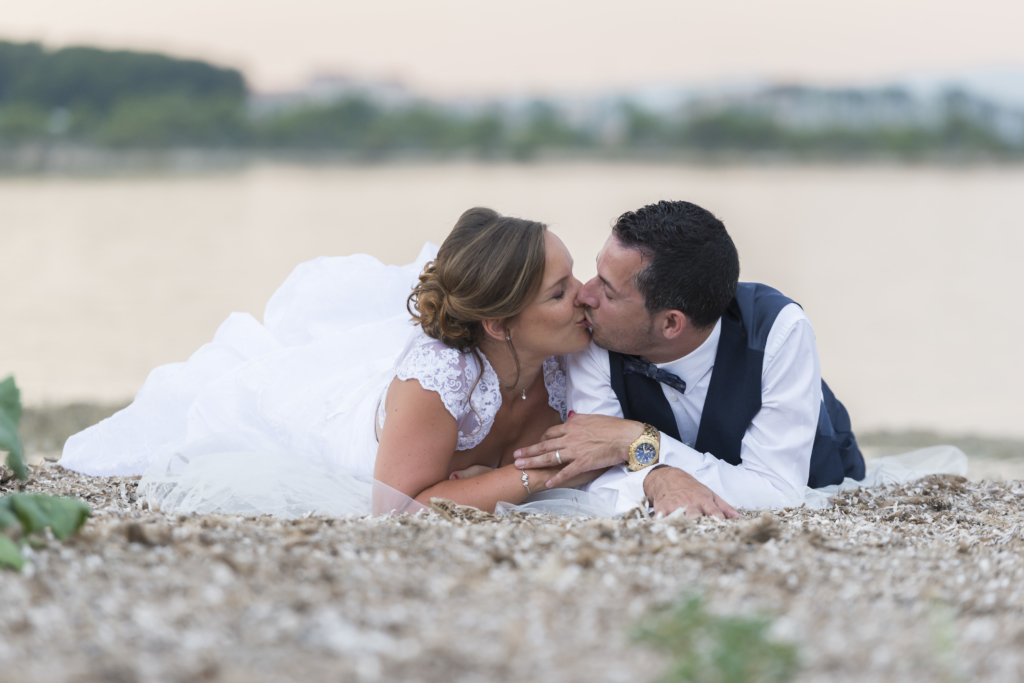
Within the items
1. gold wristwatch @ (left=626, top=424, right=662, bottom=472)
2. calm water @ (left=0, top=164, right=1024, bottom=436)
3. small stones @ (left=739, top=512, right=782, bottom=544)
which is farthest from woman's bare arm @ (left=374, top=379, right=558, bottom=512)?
small stones @ (left=739, top=512, right=782, bottom=544)

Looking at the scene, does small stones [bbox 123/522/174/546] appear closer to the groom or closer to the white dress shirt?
the groom

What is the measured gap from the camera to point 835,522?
11.9 feet

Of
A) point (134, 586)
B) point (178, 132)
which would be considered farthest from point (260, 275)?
point (134, 586)

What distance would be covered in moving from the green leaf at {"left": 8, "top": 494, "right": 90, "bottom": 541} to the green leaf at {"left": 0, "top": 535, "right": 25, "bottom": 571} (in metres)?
0.13

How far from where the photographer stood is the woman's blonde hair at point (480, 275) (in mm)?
3781

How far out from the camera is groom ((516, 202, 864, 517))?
3.96 m

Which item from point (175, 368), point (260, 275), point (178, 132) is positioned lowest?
point (260, 275)

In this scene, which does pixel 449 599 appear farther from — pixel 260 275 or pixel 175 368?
pixel 260 275

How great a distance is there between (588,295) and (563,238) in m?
13.1

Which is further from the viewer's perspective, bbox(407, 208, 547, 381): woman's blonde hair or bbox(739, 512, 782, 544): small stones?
bbox(407, 208, 547, 381): woman's blonde hair

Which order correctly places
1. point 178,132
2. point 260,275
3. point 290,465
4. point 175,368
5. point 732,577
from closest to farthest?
point 732,577 < point 290,465 < point 175,368 < point 260,275 < point 178,132

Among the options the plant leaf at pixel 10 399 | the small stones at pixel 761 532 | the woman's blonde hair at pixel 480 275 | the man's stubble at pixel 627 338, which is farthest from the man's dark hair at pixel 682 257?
the plant leaf at pixel 10 399

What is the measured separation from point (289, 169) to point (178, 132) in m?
6.17

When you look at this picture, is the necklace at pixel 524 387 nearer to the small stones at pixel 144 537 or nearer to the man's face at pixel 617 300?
the man's face at pixel 617 300
